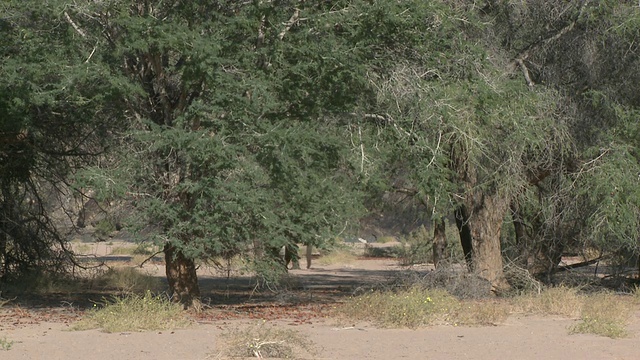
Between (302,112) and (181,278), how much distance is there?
352 cm

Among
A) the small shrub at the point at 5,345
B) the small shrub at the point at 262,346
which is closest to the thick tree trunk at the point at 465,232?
the small shrub at the point at 262,346

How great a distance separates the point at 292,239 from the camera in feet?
57.9

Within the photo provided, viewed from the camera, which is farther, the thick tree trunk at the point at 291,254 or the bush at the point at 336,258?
the bush at the point at 336,258

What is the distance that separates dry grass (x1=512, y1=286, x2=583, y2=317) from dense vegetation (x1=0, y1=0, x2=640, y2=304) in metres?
1.52

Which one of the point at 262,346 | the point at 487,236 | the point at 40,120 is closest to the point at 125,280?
the point at 40,120

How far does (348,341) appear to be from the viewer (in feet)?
45.0

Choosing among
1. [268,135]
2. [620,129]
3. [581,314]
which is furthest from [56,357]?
[620,129]

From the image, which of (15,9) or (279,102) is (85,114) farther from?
(279,102)

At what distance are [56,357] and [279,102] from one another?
592cm

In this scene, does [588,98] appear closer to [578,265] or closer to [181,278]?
[578,265]

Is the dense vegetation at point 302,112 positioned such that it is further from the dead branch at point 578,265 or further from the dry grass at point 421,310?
the dead branch at point 578,265

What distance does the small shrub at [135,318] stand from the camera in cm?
1428

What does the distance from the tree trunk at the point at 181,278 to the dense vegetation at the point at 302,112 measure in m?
0.02

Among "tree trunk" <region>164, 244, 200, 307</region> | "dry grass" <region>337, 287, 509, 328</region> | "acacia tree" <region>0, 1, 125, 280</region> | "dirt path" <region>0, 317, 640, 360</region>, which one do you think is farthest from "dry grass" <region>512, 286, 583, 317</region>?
"acacia tree" <region>0, 1, 125, 280</region>
